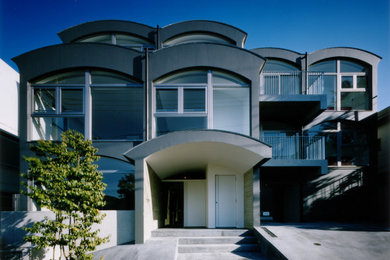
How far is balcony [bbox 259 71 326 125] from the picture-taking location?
991 cm

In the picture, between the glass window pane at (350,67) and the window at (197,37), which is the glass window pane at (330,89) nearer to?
the glass window pane at (350,67)

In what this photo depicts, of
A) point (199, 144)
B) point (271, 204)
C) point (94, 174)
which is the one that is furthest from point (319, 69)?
point (94, 174)

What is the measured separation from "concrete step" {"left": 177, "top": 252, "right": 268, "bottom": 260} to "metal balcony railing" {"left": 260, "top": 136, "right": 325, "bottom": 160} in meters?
4.46

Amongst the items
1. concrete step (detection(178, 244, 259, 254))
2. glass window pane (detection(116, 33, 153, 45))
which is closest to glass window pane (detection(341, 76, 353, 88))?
concrete step (detection(178, 244, 259, 254))

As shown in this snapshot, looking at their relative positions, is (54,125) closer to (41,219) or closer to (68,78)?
(68,78)

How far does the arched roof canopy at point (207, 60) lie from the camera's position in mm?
9016

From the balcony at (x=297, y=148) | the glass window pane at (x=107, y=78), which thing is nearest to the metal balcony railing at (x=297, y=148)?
the balcony at (x=297, y=148)

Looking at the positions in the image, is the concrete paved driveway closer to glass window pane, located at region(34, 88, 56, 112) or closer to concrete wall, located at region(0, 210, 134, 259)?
concrete wall, located at region(0, 210, 134, 259)

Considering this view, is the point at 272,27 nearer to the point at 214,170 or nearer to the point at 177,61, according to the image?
the point at 177,61

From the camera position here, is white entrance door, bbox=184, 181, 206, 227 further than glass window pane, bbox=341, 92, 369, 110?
No

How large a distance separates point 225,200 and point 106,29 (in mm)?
10427

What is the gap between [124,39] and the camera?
1291 cm

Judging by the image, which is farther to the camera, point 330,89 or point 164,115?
point 330,89

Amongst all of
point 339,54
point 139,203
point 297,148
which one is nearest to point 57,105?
point 139,203
